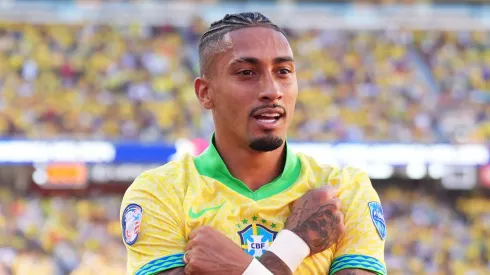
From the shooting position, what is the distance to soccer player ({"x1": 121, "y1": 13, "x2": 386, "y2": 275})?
298 centimetres

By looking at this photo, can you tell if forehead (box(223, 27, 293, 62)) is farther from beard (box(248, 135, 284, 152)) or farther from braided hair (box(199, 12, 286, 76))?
beard (box(248, 135, 284, 152))

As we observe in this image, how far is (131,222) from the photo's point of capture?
3152 millimetres

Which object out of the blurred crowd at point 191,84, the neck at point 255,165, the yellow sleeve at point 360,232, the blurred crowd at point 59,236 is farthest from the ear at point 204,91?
the blurred crowd at point 191,84

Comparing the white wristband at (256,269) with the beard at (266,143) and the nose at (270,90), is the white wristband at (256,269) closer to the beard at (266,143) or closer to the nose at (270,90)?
the beard at (266,143)

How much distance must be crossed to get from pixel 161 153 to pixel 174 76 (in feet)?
11.2

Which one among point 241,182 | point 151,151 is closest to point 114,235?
point 151,151

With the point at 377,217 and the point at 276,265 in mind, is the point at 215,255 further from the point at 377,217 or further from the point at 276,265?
the point at 377,217

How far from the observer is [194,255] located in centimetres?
297

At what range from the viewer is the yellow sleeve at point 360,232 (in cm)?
306

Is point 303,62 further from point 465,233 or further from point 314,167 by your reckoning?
point 314,167

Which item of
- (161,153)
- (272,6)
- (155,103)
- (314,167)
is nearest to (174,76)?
(155,103)

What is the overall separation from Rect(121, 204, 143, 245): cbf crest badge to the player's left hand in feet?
0.91

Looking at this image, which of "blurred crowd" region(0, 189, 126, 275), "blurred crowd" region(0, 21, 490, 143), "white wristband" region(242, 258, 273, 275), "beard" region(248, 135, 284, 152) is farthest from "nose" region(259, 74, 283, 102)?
"blurred crowd" region(0, 21, 490, 143)

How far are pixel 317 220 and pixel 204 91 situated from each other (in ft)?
2.32
